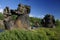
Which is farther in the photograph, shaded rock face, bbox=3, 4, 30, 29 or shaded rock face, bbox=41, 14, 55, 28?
shaded rock face, bbox=41, 14, 55, 28

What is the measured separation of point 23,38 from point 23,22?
10688mm

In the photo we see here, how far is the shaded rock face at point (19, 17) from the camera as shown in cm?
1848

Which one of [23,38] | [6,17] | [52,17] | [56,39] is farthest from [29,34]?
[52,17]

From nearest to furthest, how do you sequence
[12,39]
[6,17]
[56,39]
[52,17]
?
[12,39], [56,39], [6,17], [52,17]

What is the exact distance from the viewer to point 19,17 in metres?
19.1

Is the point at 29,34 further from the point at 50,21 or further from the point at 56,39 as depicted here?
the point at 50,21

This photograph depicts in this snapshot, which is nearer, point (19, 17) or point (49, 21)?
point (19, 17)

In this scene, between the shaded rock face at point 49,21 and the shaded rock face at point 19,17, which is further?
the shaded rock face at point 49,21

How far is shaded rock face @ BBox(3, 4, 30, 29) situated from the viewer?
18484 mm

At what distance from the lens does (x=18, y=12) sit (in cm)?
1875

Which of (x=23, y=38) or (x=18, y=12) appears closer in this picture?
(x=23, y=38)

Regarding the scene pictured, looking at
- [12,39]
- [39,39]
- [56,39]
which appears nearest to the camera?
[12,39]

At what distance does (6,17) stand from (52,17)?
982 cm

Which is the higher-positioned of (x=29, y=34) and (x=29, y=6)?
(x=29, y=6)
